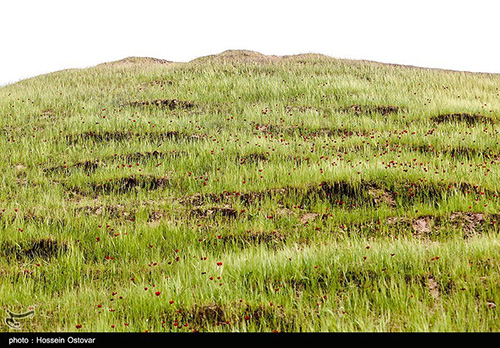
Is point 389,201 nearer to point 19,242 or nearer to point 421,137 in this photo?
point 421,137

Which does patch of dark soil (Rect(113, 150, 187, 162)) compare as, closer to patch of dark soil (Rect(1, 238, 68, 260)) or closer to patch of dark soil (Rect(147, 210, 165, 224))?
patch of dark soil (Rect(147, 210, 165, 224))

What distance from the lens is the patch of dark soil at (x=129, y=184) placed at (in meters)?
8.99

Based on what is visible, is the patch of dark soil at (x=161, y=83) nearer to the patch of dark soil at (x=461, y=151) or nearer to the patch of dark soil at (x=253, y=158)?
the patch of dark soil at (x=253, y=158)

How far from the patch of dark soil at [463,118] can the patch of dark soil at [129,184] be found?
26.8 feet

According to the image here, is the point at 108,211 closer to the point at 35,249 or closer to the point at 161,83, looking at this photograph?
the point at 35,249

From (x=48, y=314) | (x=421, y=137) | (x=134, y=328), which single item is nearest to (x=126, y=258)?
(x=48, y=314)

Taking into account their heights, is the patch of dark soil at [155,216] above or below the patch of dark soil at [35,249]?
above

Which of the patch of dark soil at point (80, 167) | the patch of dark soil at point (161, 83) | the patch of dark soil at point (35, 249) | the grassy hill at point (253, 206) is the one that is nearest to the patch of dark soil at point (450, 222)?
the grassy hill at point (253, 206)

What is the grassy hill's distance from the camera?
429 cm

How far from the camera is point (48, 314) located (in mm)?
4625

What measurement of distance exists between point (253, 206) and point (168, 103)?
27.3ft

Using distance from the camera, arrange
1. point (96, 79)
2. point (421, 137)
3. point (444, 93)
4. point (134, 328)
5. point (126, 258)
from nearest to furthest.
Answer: point (134, 328)
point (126, 258)
point (421, 137)
point (444, 93)
point (96, 79)

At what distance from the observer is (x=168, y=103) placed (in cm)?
1495

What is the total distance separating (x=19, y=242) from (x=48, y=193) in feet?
7.32
